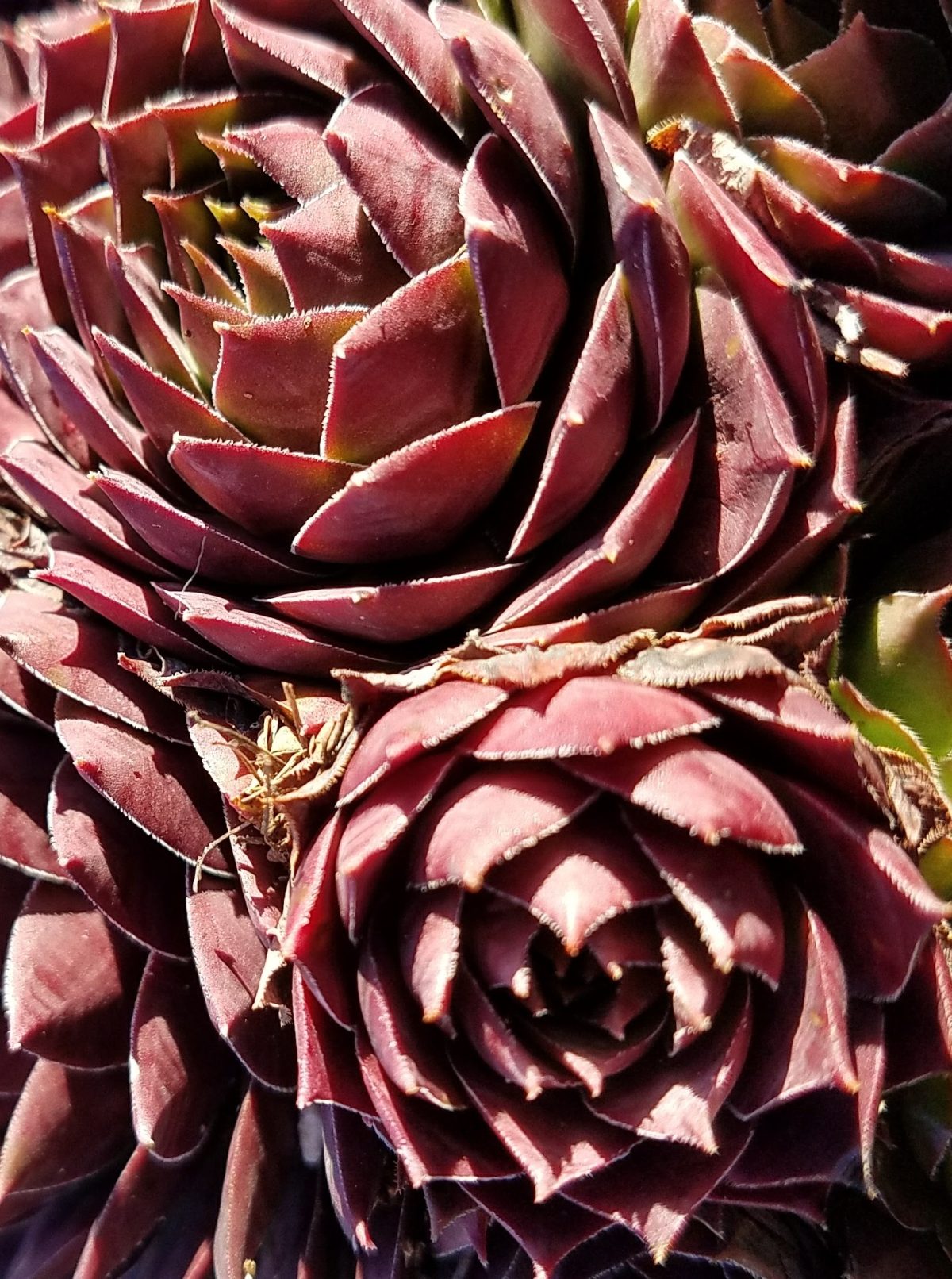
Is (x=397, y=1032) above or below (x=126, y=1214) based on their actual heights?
above

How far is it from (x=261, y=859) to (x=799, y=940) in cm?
23

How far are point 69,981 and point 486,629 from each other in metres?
0.27

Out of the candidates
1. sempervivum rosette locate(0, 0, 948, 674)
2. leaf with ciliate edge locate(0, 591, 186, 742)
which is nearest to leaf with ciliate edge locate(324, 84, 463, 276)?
sempervivum rosette locate(0, 0, 948, 674)

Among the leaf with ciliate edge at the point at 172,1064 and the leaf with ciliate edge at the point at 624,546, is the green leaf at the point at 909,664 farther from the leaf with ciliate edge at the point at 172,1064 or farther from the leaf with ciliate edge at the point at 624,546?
the leaf with ciliate edge at the point at 172,1064

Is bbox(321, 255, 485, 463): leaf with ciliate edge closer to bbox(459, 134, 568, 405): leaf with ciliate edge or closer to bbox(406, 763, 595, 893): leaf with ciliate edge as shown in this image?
bbox(459, 134, 568, 405): leaf with ciliate edge

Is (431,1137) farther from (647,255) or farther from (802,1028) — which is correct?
(647,255)

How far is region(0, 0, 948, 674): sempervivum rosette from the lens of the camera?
45 centimetres

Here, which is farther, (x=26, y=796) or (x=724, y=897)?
(x=26, y=796)

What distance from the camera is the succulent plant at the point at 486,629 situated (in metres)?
0.43

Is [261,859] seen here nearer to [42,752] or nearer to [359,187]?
[42,752]

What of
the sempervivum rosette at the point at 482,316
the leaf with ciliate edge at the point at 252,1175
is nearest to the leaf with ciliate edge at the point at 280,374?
the sempervivum rosette at the point at 482,316

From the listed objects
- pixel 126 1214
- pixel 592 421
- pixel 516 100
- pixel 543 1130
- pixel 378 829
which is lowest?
pixel 126 1214

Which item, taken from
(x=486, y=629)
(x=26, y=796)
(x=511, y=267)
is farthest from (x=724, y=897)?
(x=26, y=796)

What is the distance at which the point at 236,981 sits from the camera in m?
0.51
